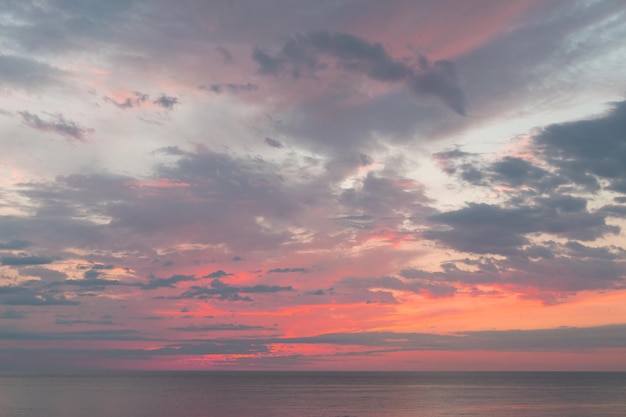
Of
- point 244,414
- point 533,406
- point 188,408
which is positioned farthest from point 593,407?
point 188,408

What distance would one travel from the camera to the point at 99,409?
12094 centimetres

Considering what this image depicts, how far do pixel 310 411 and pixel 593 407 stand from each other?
60902 millimetres

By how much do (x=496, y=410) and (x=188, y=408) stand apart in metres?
62.7

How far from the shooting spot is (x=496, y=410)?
4663 inches

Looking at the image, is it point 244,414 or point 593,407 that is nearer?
point 244,414

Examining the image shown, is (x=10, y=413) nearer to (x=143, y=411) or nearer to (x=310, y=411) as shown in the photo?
(x=143, y=411)

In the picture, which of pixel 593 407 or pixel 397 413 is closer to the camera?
pixel 397 413

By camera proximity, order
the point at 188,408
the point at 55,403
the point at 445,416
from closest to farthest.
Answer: the point at 445,416, the point at 188,408, the point at 55,403

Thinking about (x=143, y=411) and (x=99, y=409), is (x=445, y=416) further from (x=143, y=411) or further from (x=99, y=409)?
(x=99, y=409)

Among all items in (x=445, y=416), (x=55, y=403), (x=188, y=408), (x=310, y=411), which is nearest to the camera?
(x=445, y=416)

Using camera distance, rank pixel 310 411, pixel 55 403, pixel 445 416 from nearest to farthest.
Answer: pixel 445 416
pixel 310 411
pixel 55 403

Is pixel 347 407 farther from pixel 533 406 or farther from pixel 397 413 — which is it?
pixel 533 406

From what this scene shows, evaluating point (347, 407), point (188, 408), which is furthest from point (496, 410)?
point (188, 408)

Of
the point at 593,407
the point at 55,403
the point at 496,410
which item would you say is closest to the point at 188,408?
the point at 55,403
